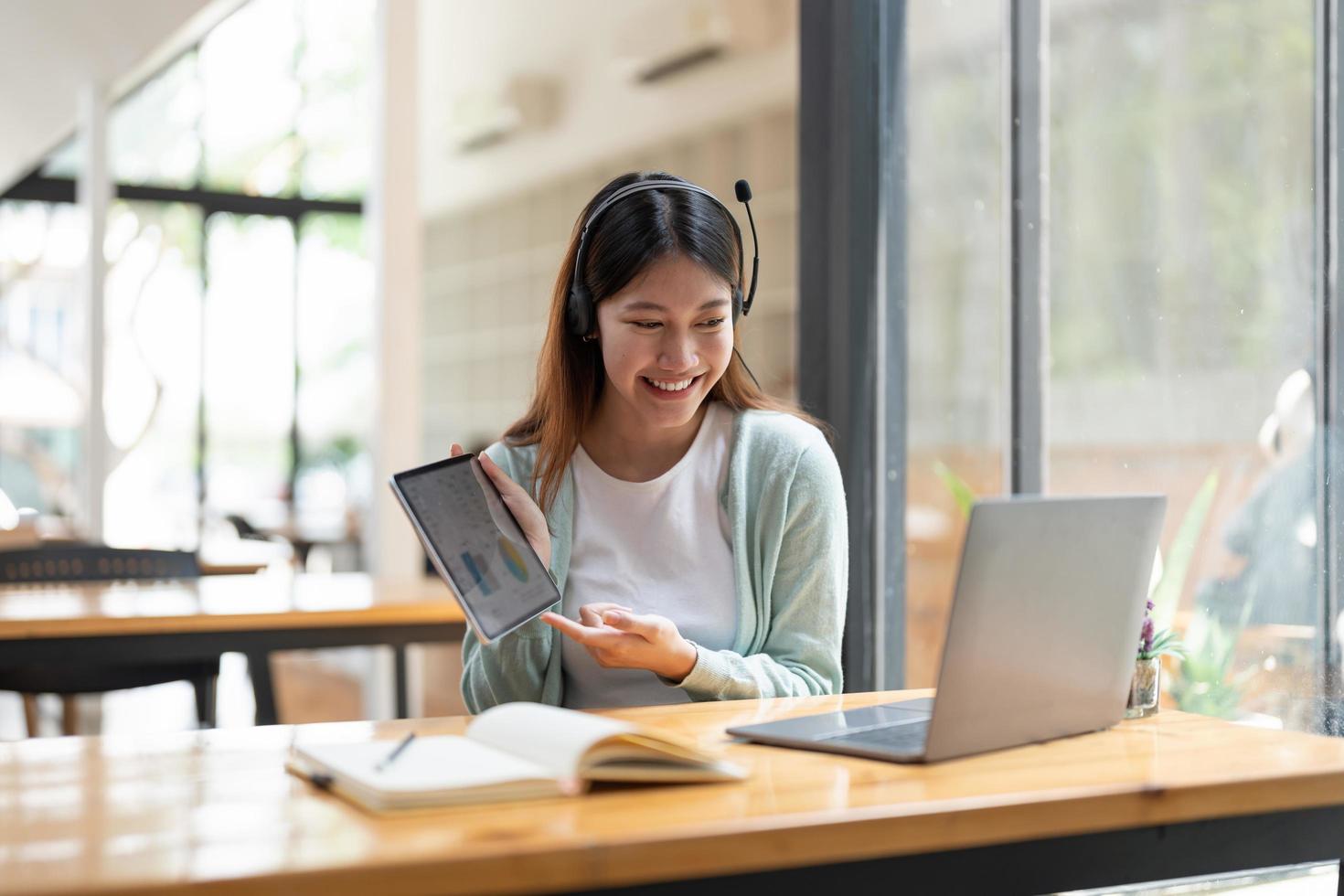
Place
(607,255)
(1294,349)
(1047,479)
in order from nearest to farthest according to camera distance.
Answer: (607,255)
(1294,349)
(1047,479)

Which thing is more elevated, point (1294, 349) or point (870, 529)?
point (1294, 349)

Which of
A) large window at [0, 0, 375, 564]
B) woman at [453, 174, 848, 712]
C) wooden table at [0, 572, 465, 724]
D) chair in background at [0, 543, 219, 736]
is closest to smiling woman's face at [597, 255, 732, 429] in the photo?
woman at [453, 174, 848, 712]

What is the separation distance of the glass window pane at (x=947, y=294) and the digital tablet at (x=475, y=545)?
1596 mm

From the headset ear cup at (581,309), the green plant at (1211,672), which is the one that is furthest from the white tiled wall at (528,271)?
the headset ear cup at (581,309)

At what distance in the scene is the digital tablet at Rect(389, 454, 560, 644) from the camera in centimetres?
131

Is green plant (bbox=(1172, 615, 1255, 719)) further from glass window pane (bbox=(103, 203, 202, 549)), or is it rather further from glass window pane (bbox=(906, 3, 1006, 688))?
glass window pane (bbox=(103, 203, 202, 549))

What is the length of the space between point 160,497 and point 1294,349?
557 centimetres

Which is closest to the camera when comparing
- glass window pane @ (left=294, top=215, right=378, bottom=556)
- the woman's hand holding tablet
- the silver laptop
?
the silver laptop

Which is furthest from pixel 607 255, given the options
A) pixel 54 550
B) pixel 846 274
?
pixel 54 550

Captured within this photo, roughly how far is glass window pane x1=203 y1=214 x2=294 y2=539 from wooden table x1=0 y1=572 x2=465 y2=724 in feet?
11.8

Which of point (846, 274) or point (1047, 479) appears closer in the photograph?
point (1047, 479)

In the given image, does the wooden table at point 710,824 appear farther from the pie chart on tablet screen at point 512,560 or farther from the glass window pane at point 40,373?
the glass window pane at point 40,373

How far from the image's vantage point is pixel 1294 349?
2.02m

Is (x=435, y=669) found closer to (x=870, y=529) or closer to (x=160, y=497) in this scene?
(x=160, y=497)
